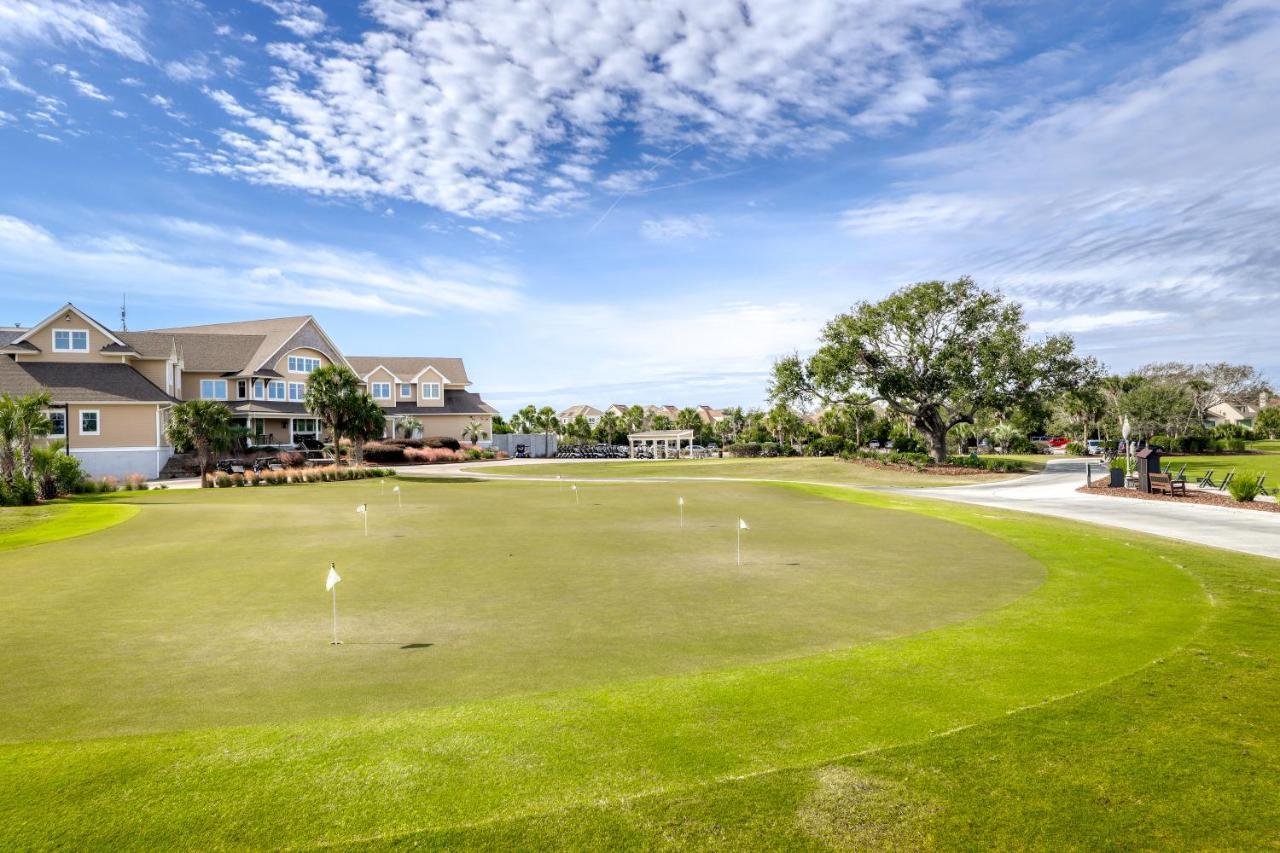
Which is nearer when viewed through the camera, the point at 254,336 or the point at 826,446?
the point at 254,336

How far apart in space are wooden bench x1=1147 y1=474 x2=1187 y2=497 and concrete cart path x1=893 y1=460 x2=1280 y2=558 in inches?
87.0

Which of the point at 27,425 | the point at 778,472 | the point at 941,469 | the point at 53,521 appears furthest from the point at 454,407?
the point at 53,521

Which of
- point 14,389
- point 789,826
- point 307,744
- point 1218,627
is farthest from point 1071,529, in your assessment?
point 14,389

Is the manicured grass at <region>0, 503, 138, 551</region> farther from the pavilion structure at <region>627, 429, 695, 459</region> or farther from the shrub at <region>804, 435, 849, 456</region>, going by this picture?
the pavilion structure at <region>627, 429, 695, 459</region>

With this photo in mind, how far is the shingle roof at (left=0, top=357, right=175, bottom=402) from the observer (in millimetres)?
44688

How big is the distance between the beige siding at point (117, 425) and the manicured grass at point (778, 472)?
23.2 meters

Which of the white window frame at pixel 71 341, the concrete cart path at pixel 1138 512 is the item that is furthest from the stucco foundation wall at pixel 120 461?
the concrete cart path at pixel 1138 512

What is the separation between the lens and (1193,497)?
28875 mm

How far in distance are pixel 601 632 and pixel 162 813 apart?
5.47m

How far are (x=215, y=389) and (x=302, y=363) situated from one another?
7123 mm

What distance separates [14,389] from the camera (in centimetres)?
4350

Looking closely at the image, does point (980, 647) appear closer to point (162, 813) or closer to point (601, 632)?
point (601, 632)

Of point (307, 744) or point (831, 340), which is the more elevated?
point (831, 340)

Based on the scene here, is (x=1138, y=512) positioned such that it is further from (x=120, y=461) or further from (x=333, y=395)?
(x=120, y=461)
